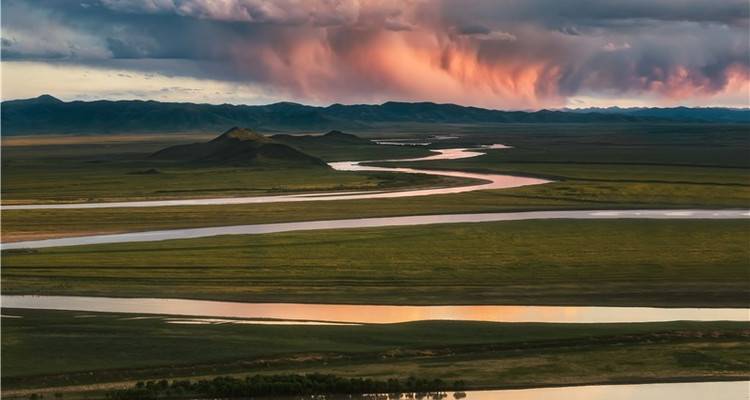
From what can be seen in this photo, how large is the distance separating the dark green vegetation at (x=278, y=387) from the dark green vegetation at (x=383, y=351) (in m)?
0.78

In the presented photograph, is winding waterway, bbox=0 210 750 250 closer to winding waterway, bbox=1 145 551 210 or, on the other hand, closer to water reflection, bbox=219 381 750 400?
winding waterway, bbox=1 145 551 210

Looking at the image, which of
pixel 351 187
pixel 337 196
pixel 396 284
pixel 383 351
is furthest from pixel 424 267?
pixel 351 187

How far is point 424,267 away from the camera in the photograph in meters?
52.0

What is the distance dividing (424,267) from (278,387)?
2286 cm

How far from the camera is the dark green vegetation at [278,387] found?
29734 millimetres

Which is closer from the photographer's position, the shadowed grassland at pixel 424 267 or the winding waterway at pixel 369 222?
the shadowed grassland at pixel 424 267

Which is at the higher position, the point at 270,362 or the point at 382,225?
the point at 382,225

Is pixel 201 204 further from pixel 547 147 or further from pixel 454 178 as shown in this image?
pixel 547 147

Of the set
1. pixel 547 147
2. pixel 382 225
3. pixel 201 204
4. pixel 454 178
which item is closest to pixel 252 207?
pixel 201 204

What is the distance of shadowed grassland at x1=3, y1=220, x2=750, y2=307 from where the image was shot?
148ft

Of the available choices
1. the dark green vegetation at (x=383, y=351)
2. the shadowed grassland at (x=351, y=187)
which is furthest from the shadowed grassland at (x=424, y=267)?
the shadowed grassland at (x=351, y=187)

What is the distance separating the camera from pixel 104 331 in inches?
1428

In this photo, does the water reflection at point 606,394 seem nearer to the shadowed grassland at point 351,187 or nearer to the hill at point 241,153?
the shadowed grassland at point 351,187

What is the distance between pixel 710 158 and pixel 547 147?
46868 mm
